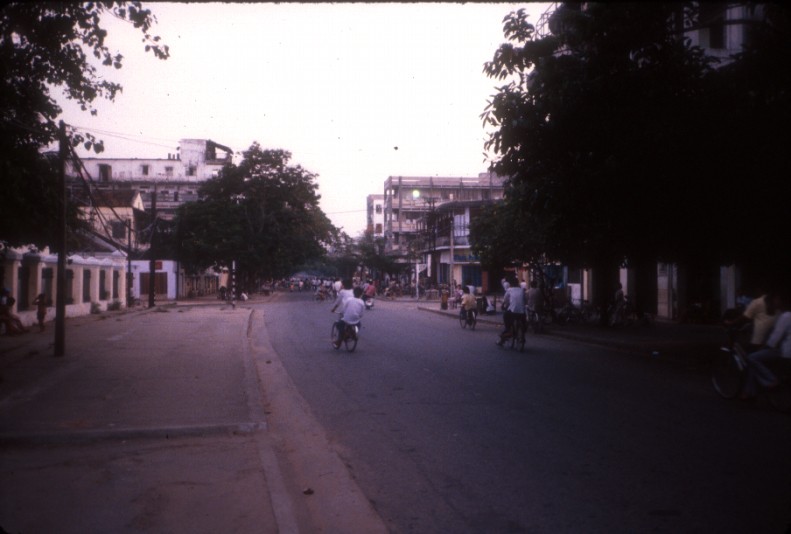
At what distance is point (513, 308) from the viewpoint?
1753cm

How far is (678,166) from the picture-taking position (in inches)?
522

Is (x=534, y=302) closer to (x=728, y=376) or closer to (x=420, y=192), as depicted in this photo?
(x=728, y=376)

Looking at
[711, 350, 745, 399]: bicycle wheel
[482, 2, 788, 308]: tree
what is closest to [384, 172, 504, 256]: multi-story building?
[482, 2, 788, 308]: tree

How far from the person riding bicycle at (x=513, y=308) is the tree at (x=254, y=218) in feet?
129

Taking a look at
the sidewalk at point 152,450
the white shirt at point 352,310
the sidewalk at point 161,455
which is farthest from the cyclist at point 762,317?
the white shirt at point 352,310

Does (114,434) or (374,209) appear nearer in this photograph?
(114,434)

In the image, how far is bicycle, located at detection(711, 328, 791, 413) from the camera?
959cm

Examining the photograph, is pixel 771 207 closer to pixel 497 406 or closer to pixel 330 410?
pixel 497 406

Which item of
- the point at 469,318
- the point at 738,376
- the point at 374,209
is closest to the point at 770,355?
the point at 738,376

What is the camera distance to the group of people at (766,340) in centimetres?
945

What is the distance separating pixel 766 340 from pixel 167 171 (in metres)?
86.0

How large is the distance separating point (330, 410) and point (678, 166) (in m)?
7.95

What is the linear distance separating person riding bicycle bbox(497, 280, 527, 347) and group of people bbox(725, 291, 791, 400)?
7307 mm

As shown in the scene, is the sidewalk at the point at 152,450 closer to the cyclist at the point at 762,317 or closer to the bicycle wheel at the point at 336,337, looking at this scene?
the bicycle wheel at the point at 336,337
